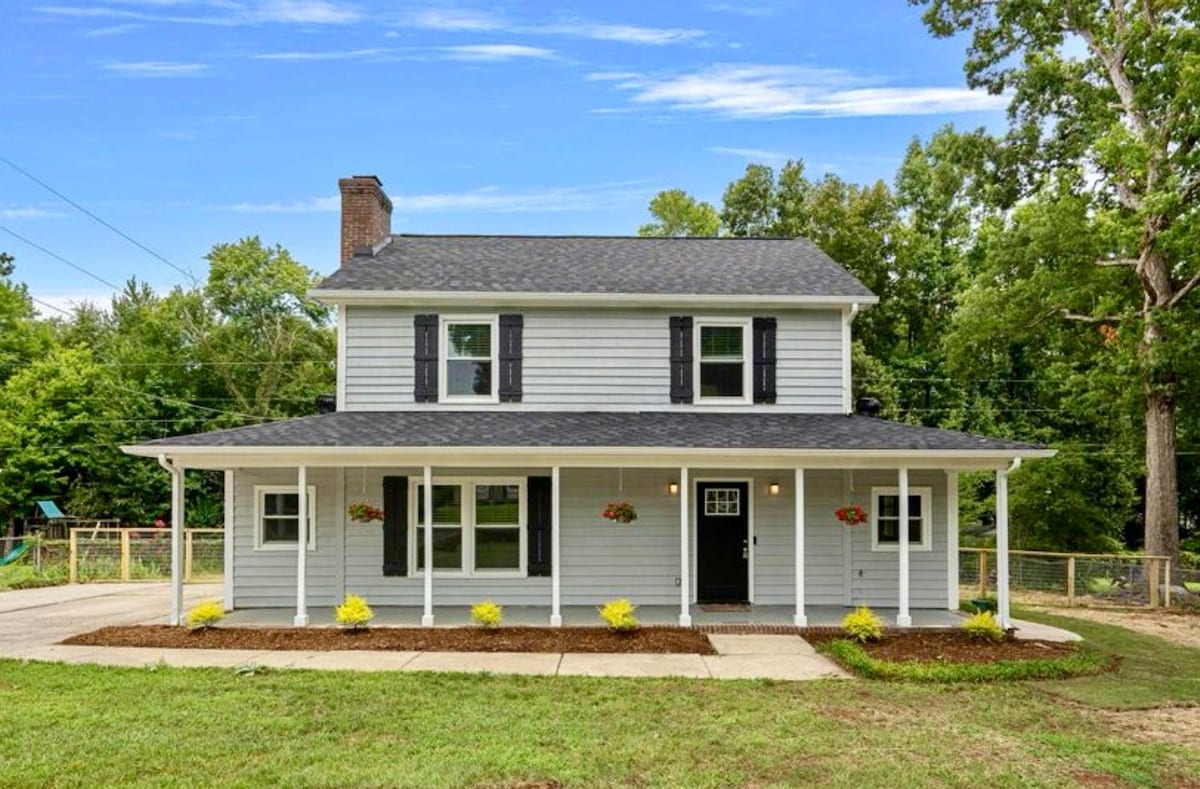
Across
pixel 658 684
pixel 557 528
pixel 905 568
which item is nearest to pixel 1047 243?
pixel 905 568

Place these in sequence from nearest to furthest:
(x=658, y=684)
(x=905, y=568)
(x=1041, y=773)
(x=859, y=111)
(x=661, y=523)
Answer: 1. (x=1041, y=773)
2. (x=658, y=684)
3. (x=905, y=568)
4. (x=661, y=523)
5. (x=859, y=111)

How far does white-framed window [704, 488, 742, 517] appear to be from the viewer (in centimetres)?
1207

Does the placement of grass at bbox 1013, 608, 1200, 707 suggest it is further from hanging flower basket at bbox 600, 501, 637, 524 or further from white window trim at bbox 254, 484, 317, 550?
white window trim at bbox 254, 484, 317, 550

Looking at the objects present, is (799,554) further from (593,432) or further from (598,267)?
(598,267)

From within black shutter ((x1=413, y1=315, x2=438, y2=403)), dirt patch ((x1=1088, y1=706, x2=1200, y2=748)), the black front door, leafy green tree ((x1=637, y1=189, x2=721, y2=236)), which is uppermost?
leafy green tree ((x1=637, y1=189, x2=721, y2=236))

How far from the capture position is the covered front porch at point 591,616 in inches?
416

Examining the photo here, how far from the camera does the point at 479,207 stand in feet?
106

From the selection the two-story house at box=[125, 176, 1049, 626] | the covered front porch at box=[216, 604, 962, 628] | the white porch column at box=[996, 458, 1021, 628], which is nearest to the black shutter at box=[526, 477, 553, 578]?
the two-story house at box=[125, 176, 1049, 626]

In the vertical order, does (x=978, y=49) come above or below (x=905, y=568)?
above

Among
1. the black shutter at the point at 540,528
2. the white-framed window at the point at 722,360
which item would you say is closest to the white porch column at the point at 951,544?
the white-framed window at the point at 722,360

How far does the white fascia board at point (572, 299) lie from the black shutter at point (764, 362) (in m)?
0.42

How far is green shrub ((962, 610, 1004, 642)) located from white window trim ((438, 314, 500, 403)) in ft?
24.3

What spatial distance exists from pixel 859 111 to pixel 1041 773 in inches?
900

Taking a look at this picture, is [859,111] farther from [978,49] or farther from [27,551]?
[27,551]
